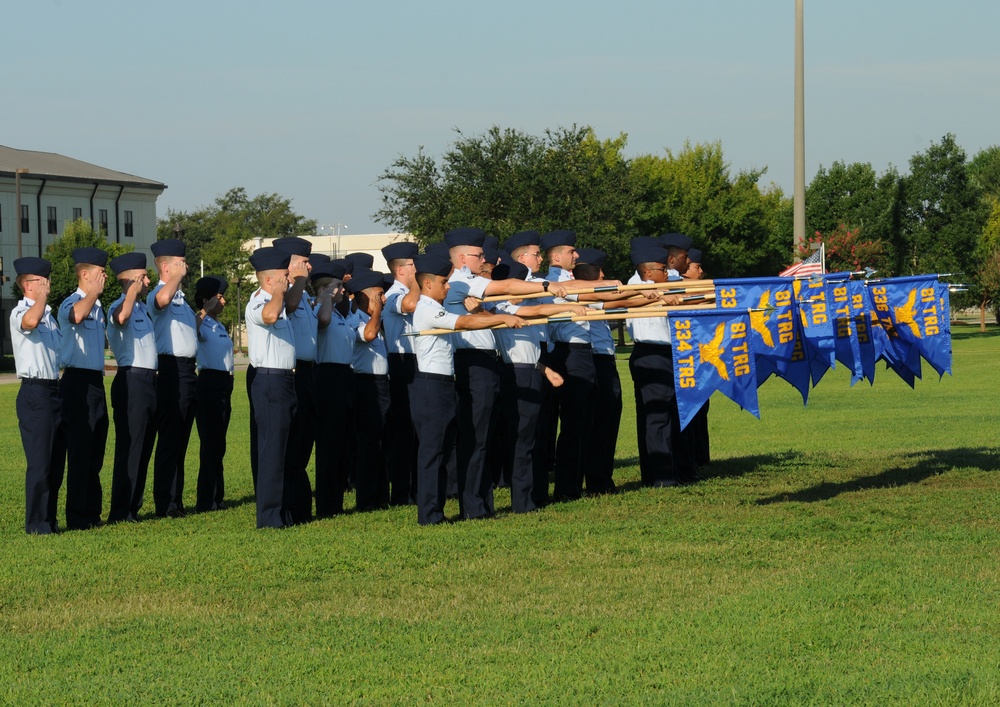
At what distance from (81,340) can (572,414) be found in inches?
157

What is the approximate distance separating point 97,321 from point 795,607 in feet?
19.5

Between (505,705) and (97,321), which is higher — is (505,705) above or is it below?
below

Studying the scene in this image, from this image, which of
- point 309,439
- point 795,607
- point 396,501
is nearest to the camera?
point 795,607

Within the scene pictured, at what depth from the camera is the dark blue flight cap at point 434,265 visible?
397 inches

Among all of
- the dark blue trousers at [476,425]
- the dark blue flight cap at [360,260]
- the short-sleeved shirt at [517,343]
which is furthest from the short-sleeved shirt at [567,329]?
the dark blue flight cap at [360,260]

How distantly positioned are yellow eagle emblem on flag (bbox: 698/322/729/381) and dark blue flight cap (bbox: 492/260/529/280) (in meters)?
2.00

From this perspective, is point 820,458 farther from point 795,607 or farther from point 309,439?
point 795,607

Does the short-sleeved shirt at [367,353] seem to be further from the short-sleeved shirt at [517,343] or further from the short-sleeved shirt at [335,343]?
the short-sleeved shirt at [517,343]

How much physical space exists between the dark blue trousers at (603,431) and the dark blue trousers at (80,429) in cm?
406

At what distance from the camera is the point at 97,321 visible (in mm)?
10469

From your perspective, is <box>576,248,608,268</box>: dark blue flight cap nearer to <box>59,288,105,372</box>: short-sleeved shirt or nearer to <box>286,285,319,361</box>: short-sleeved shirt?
<box>286,285,319,361</box>: short-sleeved shirt

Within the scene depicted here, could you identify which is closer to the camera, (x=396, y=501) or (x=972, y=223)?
(x=396, y=501)

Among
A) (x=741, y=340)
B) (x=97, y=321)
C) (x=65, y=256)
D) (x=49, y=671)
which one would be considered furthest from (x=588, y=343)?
(x=65, y=256)

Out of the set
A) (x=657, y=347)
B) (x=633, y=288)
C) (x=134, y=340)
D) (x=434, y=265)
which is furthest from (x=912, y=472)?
(x=134, y=340)
